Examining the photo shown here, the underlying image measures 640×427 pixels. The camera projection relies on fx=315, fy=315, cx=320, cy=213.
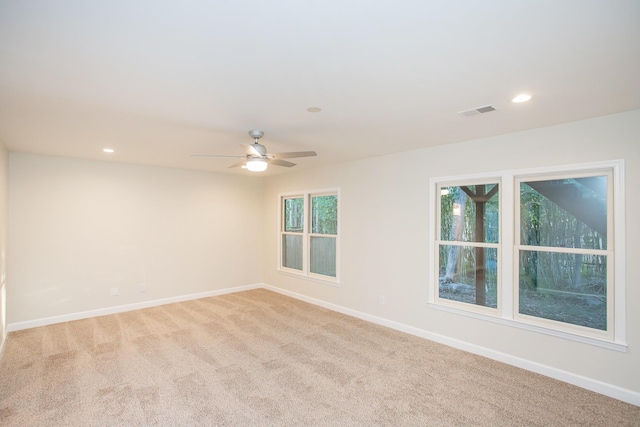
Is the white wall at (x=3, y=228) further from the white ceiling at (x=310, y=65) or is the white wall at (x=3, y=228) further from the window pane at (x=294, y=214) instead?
the window pane at (x=294, y=214)

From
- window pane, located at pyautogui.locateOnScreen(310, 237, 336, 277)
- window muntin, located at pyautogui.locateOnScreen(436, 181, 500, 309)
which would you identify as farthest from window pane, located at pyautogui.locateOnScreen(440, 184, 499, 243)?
window pane, located at pyautogui.locateOnScreen(310, 237, 336, 277)

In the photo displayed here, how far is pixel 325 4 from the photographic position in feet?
4.66

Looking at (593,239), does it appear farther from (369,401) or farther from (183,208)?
(183,208)

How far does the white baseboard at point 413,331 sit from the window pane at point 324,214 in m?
1.29

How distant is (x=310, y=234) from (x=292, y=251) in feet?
2.26

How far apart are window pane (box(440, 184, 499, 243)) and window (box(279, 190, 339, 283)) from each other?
1.92 meters

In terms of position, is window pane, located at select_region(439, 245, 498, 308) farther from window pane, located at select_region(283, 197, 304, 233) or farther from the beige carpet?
window pane, located at select_region(283, 197, 304, 233)

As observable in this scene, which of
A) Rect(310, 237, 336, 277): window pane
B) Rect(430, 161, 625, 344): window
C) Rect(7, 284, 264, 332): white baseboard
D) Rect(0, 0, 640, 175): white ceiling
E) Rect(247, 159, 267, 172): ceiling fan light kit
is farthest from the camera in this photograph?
Rect(310, 237, 336, 277): window pane

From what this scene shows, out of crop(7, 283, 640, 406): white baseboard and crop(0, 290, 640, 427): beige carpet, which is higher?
crop(7, 283, 640, 406): white baseboard

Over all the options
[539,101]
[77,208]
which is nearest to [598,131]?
[539,101]

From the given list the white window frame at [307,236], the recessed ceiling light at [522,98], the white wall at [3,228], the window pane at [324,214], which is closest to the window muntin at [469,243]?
the recessed ceiling light at [522,98]

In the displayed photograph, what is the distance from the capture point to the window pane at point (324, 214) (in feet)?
18.4

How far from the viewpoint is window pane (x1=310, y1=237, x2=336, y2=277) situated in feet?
18.4

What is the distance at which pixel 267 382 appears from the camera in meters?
3.02
